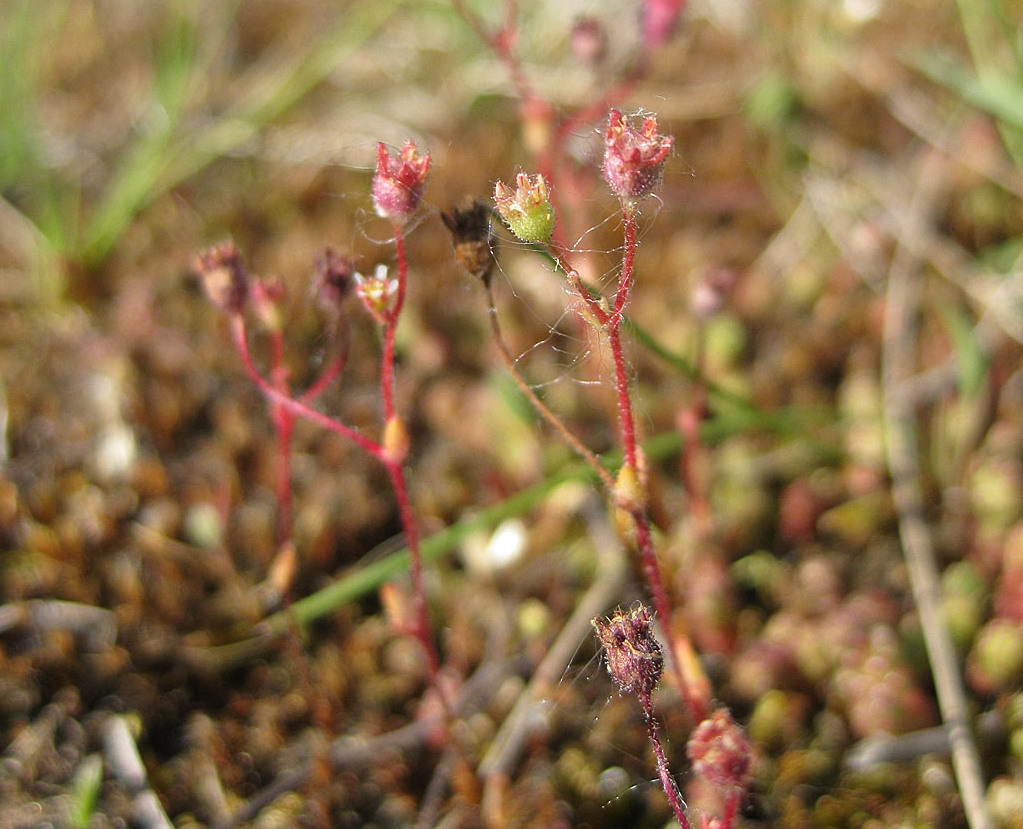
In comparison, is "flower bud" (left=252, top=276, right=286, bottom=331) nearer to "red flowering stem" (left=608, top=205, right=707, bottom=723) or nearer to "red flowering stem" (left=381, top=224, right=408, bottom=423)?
"red flowering stem" (left=381, top=224, right=408, bottom=423)

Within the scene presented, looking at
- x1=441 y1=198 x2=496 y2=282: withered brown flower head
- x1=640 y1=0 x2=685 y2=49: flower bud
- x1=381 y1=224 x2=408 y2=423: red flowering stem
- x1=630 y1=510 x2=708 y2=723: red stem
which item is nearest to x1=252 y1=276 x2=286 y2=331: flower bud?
x1=381 y1=224 x2=408 y2=423: red flowering stem

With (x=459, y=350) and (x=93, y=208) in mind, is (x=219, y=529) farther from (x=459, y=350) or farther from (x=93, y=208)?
(x=93, y=208)

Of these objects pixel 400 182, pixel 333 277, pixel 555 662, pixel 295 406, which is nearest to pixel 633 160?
pixel 400 182

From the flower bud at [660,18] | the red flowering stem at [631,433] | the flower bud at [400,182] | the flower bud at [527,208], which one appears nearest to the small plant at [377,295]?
the flower bud at [400,182]

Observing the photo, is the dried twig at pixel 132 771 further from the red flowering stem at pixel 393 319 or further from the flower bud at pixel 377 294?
the flower bud at pixel 377 294

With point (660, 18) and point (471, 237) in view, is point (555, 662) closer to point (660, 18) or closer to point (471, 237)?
point (471, 237)

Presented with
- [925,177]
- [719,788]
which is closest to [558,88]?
[925,177]
